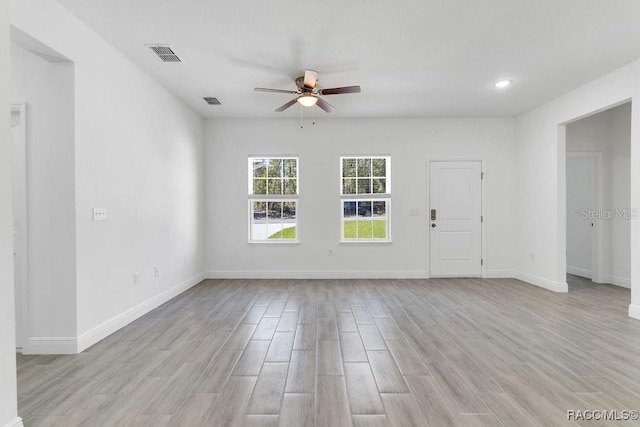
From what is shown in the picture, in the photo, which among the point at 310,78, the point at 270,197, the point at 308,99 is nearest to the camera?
the point at 310,78

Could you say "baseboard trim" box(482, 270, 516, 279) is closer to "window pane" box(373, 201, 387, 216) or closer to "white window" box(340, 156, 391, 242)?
"white window" box(340, 156, 391, 242)

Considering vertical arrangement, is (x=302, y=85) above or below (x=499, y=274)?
above

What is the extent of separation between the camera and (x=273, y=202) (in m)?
6.07

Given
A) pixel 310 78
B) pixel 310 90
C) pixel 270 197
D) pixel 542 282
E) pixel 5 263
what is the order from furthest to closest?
pixel 270 197, pixel 542 282, pixel 310 90, pixel 310 78, pixel 5 263

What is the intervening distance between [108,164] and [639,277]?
5.76 m

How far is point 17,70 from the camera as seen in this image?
2.73 meters

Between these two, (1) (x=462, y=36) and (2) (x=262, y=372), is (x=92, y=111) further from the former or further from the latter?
(1) (x=462, y=36)

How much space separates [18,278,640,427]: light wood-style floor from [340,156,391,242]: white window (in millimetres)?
2017

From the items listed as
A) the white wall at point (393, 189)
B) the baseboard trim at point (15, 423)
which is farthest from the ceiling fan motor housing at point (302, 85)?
the baseboard trim at point (15, 423)

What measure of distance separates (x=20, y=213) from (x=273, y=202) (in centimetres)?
369

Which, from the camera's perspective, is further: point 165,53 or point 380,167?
point 380,167

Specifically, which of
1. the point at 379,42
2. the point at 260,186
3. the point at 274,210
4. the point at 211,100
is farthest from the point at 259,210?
the point at 379,42

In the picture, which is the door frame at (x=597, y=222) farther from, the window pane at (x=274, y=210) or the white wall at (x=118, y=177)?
the white wall at (x=118, y=177)

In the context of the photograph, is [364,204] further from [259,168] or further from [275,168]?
[259,168]
